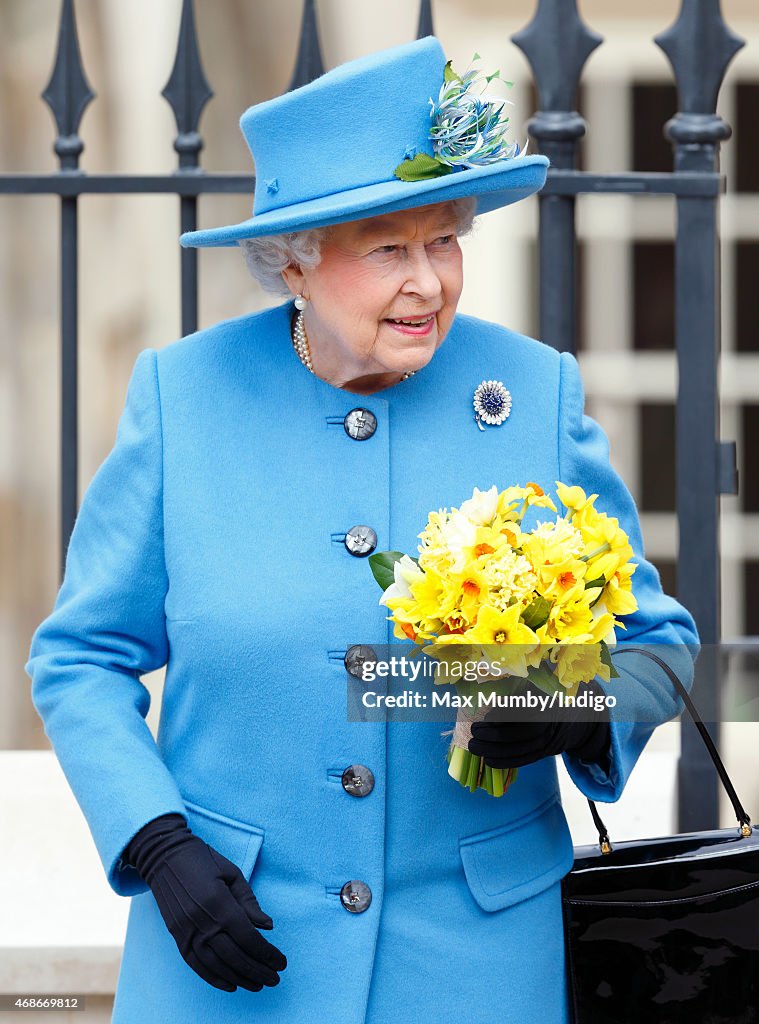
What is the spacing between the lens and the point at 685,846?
88.7 inches

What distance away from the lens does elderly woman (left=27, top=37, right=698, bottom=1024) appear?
6.72 feet

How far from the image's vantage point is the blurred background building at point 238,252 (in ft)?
16.8

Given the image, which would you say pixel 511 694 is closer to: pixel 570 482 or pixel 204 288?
pixel 570 482

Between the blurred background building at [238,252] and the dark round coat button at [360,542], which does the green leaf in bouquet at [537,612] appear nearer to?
the dark round coat button at [360,542]

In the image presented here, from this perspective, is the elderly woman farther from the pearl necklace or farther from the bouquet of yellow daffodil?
the bouquet of yellow daffodil

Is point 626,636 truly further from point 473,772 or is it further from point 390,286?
point 390,286

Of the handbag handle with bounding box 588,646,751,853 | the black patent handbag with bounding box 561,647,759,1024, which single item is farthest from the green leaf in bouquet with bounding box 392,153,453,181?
the black patent handbag with bounding box 561,647,759,1024

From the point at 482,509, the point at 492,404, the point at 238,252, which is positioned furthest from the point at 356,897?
the point at 238,252

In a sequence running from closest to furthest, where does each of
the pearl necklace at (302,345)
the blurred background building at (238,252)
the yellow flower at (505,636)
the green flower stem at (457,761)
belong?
the yellow flower at (505,636) → the green flower stem at (457,761) → the pearl necklace at (302,345) → the blurred background building at (238,252)

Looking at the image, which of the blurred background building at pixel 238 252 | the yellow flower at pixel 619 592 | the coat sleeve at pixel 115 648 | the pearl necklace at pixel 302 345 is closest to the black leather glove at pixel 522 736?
the yellow flower at pixel 619 592

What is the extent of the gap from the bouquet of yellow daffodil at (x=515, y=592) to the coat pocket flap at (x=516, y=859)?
30cm

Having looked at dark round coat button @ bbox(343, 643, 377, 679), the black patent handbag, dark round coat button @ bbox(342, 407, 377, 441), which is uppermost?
dark round coat button @ bbox(342, 407, 377, 441)

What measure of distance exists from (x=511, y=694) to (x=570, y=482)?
388 mm

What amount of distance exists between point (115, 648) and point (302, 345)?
49cm
